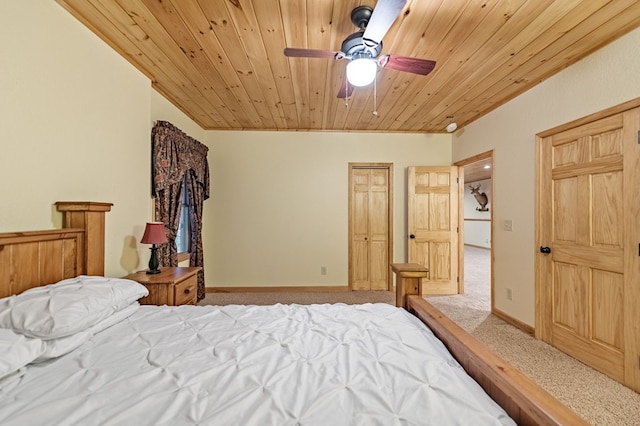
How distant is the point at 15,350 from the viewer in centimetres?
91

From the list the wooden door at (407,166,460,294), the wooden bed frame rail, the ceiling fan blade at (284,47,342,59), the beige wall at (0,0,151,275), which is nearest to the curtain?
the beige wall at (0,0,151,275)

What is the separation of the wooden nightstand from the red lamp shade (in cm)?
28

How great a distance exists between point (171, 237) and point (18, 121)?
5.56ft

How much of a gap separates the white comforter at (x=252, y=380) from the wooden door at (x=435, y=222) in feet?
9.40

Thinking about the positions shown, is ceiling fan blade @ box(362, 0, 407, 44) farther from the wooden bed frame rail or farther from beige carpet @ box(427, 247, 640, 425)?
beige carpet @ box(427, 247, 640, 425)

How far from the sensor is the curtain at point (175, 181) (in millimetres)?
2682

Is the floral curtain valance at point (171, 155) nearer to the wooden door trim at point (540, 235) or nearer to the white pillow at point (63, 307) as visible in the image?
the white pillow at point (63, 307)

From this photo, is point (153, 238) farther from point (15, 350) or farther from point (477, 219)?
point (477, 219)

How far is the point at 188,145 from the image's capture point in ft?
10.6

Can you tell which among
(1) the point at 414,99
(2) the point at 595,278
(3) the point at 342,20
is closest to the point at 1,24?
(3) the point at 342,20

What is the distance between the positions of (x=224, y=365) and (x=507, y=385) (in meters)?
1.00

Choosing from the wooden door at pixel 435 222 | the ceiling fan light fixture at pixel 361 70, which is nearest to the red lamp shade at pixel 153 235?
the ceiling fan light fixture at pixel 361 70

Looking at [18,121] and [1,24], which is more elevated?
[1,24]

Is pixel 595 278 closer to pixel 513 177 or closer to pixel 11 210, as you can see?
pixel 513 177
